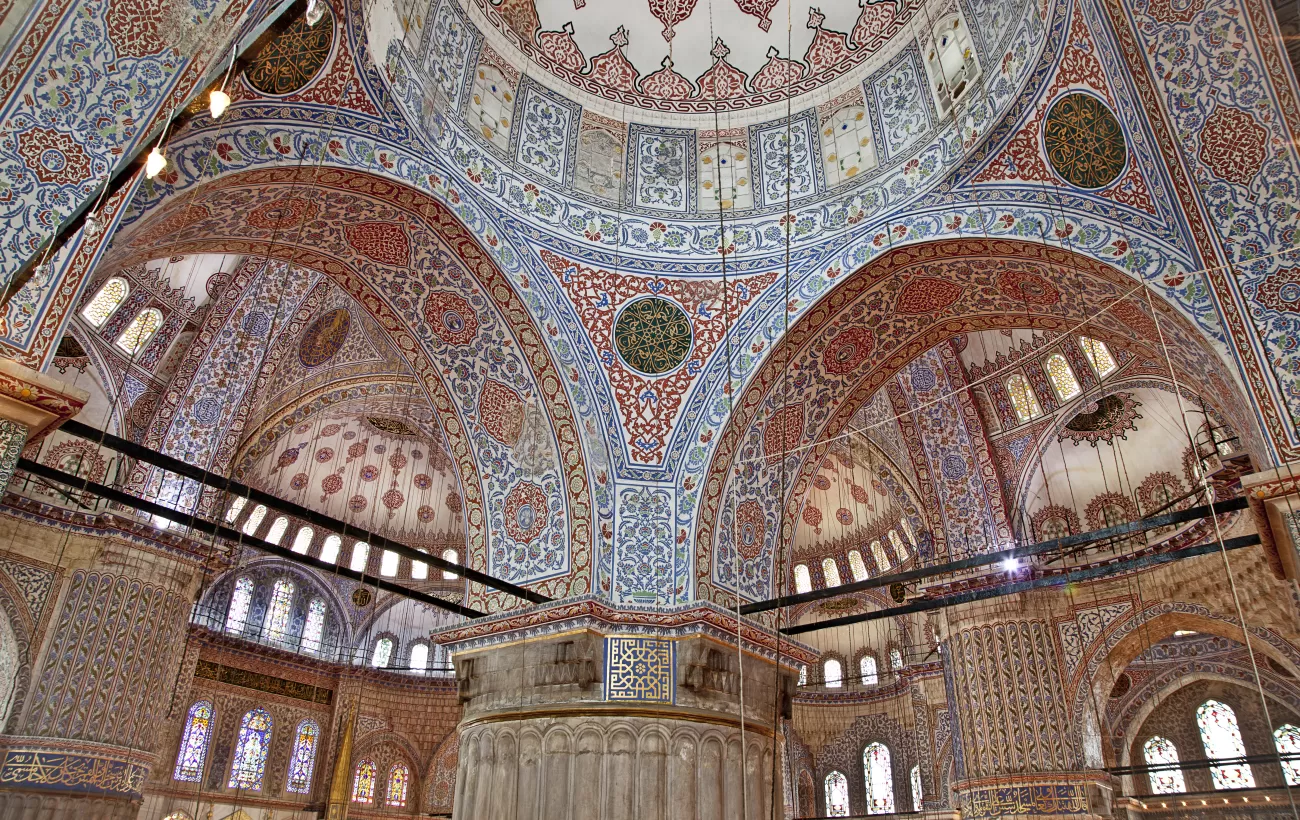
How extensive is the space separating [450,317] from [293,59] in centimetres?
271

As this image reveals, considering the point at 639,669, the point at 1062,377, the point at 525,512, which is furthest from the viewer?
the point at 1062,377

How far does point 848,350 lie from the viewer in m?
8.77

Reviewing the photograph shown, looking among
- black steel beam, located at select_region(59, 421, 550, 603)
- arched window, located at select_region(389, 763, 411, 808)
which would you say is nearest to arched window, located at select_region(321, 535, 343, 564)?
arched window, located at select_region(389, 763, 411, 808)

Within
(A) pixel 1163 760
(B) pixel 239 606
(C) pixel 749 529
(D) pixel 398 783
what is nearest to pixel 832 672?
(A) pixel 1163 760

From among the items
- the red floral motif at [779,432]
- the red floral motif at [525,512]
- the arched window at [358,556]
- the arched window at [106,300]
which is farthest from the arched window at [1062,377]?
the arched window at [358,556]

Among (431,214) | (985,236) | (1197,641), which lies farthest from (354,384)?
(1197,641)

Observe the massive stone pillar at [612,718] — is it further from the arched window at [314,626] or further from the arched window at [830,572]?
the arched window at [314,626]

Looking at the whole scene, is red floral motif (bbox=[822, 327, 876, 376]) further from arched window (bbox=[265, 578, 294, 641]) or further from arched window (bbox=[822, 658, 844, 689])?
arched window (bbox=[265, 578, 294, 641])

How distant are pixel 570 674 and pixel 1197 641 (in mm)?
10089

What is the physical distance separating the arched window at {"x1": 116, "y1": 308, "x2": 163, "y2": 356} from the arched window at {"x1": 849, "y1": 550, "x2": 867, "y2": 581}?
41.5 ft

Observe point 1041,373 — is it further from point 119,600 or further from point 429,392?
point 119,600

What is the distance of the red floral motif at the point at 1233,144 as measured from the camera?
559cm

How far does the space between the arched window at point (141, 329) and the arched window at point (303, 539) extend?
7.43m

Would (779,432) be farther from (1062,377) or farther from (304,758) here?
(304,758)
